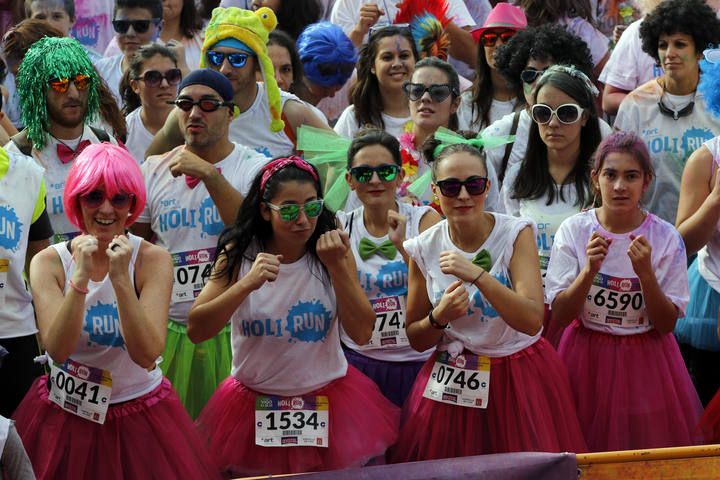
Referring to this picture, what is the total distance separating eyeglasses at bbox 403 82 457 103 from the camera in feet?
21.7

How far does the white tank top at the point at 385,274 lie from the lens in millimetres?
5578

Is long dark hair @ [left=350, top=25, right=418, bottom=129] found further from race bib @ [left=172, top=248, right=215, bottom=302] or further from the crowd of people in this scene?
race bib @ [left=172, top=248, right=215, bottom=302]

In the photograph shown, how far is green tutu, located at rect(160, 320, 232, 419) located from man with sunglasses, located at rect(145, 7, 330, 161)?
49.6 inches

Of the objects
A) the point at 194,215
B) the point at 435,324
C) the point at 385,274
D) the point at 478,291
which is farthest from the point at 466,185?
the point at 194,215

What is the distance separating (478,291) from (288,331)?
828mm

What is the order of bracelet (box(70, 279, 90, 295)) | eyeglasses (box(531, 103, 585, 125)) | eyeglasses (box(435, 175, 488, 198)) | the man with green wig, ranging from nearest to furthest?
bracelet (box(70, 279, 90, 295)) → eyeglasses (box(435, 175, 488, 198)) → the man with green wig → eyeglasses (box(531, 103, 585, 125))

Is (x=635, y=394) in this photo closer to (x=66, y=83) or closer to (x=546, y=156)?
(x=546, y=156)

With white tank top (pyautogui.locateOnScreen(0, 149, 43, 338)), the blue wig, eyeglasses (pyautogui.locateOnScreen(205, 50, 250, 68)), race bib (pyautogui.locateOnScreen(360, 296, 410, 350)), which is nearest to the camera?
white tank top (pyautogui.locateOnScreen(0, 149, 43, 338))

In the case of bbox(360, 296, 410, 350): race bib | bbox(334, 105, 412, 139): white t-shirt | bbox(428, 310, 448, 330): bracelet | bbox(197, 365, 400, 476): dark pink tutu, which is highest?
bbox(334, 105, 412, 139): white t-shirt

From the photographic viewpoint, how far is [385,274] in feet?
18.3

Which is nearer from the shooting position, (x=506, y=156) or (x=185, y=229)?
(x=185, y=229)

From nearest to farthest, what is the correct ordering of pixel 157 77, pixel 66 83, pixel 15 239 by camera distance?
pixel 15 239 < pixel 66 83 < pixel 157 77

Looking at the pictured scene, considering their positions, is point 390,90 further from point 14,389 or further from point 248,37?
point 14,389

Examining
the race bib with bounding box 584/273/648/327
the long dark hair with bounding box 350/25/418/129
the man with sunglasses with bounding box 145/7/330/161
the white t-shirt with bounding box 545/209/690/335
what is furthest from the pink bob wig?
the long dark hair with bounding box 350/25/418/129
